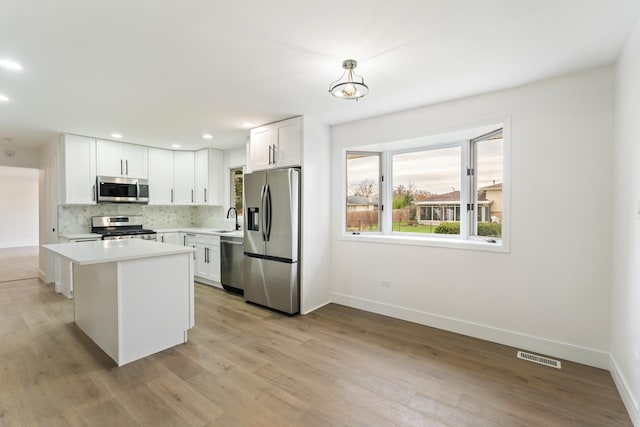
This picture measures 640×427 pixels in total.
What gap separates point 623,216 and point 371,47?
86.4 inches

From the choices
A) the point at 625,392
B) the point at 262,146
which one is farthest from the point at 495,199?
the point at 262,146

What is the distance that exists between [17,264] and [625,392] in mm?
10183

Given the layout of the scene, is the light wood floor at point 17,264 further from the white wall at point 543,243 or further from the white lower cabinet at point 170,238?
the white wall at point 543,243

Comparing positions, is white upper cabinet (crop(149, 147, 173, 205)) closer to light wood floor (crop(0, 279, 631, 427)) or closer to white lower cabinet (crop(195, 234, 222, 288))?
white lower cabinet (crop(195, 234, 222, 288))

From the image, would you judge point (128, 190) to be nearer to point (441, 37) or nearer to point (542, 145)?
point (441, 37)

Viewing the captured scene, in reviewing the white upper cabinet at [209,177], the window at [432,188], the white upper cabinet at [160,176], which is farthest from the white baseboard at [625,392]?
the white upper cabinet at [160,176]

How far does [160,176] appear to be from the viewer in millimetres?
5477

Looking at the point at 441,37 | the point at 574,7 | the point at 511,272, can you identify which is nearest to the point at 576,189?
the point at 511,272

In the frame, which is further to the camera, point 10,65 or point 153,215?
point 153,215

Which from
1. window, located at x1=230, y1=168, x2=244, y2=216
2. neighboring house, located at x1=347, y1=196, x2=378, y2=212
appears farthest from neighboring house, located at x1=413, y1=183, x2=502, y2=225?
window, located at x1=230, y1=168, x2=244, y2=216

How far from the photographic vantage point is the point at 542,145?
263 cm

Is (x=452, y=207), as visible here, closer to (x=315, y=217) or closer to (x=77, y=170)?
(x=315, y=217)

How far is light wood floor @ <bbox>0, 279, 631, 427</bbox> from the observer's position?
186 centimetres

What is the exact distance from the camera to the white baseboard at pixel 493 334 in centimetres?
246
